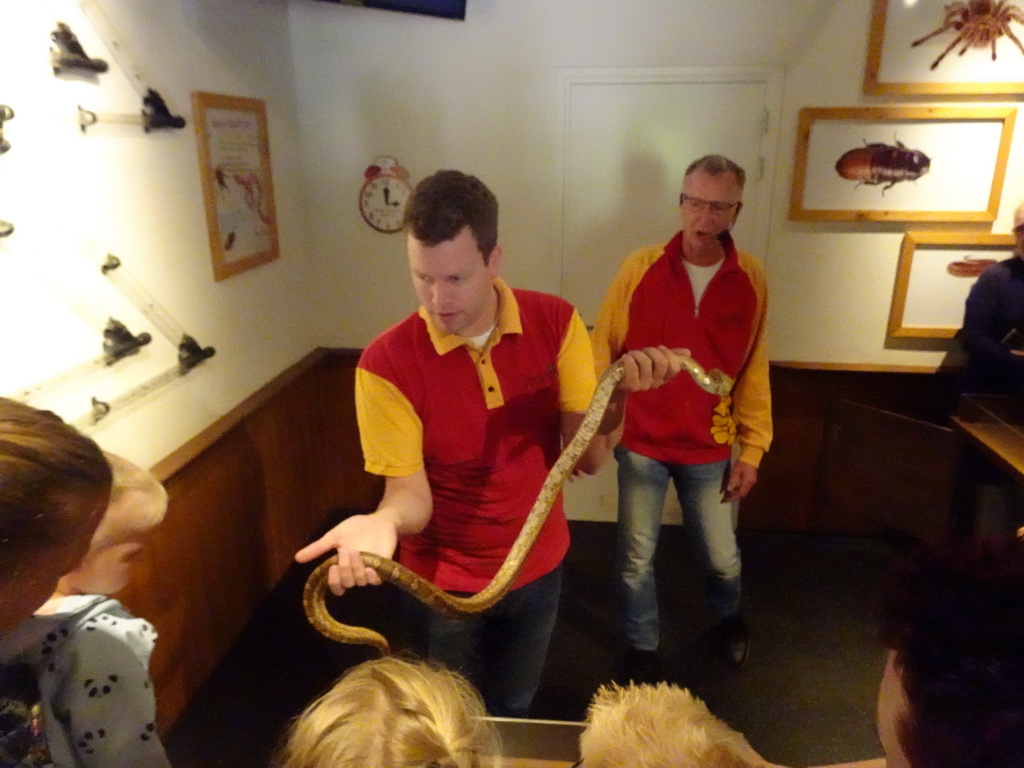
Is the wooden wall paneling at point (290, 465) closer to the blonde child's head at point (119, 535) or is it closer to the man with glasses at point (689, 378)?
the blonde child's head at point (119, 535)

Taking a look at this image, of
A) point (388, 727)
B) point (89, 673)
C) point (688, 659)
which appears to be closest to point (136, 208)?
point (89, 673)

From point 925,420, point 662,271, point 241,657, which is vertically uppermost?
point 662,271

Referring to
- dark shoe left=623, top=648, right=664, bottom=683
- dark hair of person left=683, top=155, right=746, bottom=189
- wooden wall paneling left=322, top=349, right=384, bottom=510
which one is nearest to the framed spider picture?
dark hair of person left=683, top=155, right=746, bottom=189

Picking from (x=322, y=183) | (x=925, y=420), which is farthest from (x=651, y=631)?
(x=322, y=183)

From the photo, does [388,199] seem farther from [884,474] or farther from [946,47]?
[884,474]

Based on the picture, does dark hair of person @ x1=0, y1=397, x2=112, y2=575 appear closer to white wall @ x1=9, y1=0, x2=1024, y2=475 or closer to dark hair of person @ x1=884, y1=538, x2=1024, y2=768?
dark hair of person @ x1=884, y1=538, x2=1024, y2=768

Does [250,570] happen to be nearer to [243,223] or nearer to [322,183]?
[243,223]

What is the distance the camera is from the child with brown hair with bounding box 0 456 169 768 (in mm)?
886

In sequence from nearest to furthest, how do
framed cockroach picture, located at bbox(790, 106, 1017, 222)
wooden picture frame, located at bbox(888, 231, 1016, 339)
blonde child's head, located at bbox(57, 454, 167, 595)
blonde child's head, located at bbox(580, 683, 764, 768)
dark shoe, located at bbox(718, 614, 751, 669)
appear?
blonde child's head, located at bbox(580, 683, 764, 768) → blonde child's head, located at bbox(57, 454, 167, 595) → dark shoe, located at bbox(718, 614, 751, 669) → framed cockroach picture, located at bbox(790, 106, 1017, 222) → wooden picture frame, located at bbox(888, 231, 1016, 339)

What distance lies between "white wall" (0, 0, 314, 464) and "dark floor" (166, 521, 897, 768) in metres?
0.88

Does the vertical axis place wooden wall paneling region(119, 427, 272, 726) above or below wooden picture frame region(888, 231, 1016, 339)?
below

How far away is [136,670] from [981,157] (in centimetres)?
319

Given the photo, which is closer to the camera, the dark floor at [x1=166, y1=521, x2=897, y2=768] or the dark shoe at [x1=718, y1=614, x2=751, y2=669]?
the dark floor at [x1=166, y1=521, x2=897, y2=768]

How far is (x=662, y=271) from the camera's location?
2023mm
